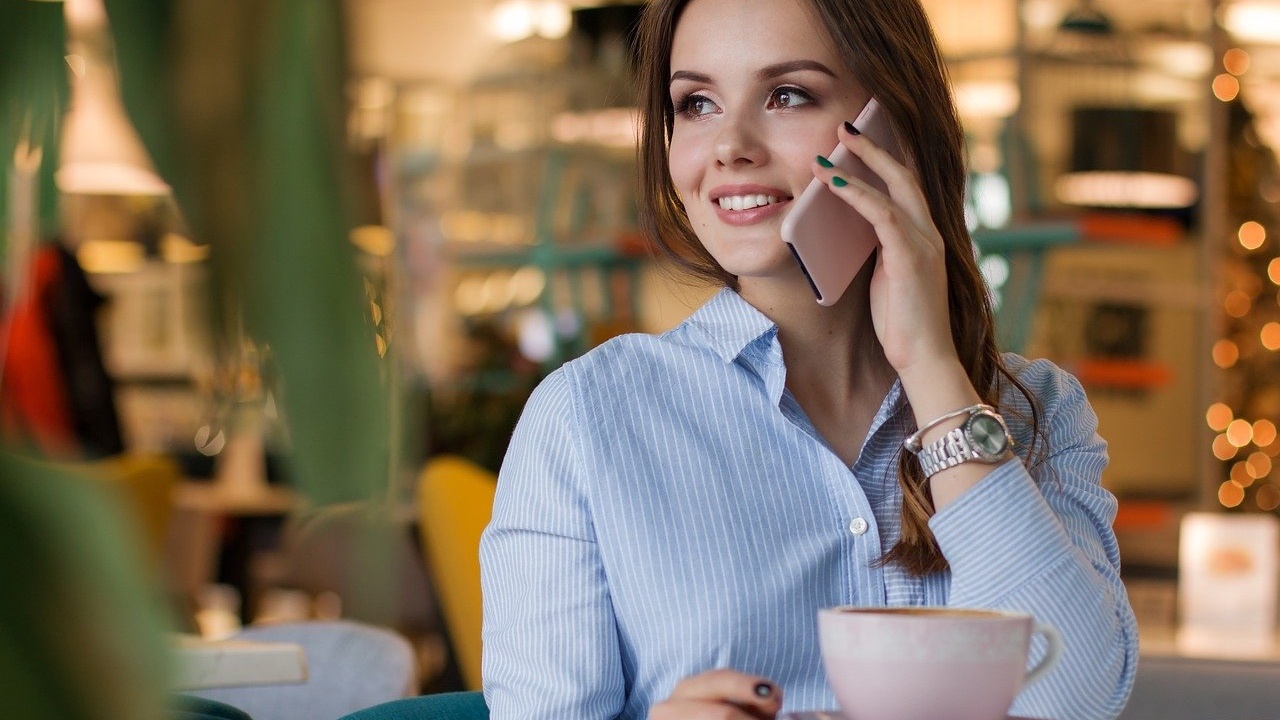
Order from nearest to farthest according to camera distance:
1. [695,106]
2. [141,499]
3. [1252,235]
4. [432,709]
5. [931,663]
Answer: [141,499] < [931,663] < [432,709] < [695,106] < [1252,235]

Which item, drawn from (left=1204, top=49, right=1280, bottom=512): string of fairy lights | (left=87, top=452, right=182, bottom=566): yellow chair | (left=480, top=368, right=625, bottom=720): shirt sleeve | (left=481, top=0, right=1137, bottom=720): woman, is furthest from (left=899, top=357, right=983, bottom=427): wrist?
(left=1204, top=49, right=1280, bottom=512): string of fairy lights

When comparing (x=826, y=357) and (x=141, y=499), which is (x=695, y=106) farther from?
(x=141, y=499)

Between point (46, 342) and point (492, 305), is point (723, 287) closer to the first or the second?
point (46, 342)

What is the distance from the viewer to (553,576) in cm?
101

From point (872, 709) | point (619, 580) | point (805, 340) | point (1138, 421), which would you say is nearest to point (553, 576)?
point (619, 580)

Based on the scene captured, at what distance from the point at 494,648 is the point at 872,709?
1.52 feet

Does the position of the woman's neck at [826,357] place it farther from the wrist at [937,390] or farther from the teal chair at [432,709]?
the teal chair at [432,709]

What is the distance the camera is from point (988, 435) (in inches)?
37.1

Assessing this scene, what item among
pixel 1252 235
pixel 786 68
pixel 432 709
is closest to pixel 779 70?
pixel 786 68

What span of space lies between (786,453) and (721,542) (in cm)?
9

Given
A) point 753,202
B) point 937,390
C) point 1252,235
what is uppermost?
point 753,202

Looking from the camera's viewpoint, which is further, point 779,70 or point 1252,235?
point 1252,235

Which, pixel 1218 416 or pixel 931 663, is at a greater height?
pixel 931 663

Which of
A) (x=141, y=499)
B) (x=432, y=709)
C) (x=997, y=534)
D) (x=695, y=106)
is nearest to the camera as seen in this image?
(x=141, y=499)
